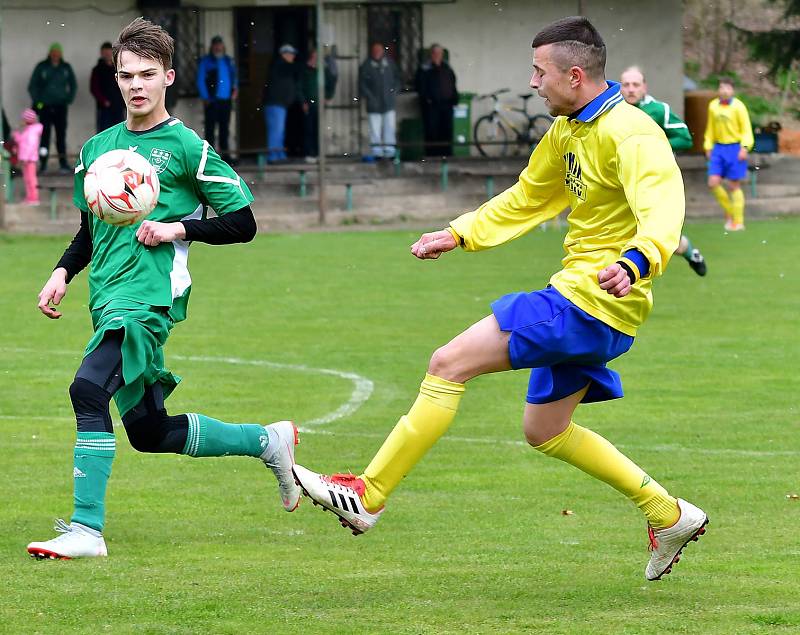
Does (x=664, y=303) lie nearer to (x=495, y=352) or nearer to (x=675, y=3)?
(x=495, y=352)

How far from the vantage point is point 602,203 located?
563cm

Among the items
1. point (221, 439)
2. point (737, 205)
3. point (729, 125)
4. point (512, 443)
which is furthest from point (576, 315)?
point (729, 125)

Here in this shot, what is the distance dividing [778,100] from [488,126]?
1883 centimetres

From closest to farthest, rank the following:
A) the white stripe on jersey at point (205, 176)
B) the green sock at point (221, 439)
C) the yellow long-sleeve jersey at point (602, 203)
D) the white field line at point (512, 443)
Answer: the yellow long-sleeve jersey at point (602, 203), the white stripe on jersey at point (205, 176), the green sock at point (221, 439), the white field line at point (512, 443)

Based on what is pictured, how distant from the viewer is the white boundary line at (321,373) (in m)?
9.86

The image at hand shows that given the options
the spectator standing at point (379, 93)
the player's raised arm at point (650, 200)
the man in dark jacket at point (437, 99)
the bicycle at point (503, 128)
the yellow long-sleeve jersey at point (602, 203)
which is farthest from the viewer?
the bicycle at point (503, 128)

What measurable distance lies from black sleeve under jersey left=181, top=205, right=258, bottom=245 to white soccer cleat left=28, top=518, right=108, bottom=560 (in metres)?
1.15

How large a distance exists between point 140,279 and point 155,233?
0.19 meters

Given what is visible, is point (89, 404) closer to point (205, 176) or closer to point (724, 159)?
point (205, 176)

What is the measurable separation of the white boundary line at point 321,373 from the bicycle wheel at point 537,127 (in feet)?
59.9

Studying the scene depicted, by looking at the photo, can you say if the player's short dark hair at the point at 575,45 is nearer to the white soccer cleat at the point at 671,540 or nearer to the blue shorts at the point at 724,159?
the white soccer cleat at the point at 671,540

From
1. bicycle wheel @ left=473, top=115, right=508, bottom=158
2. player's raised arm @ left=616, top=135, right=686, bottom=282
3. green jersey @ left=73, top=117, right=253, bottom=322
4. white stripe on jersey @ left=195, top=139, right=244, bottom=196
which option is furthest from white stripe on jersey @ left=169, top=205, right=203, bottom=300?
bicycle wheel @ left=473, top=115, right=508, bottom=158

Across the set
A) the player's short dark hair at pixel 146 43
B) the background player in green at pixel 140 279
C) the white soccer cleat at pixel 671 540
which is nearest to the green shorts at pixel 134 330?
the background player in green at pixel 140 279

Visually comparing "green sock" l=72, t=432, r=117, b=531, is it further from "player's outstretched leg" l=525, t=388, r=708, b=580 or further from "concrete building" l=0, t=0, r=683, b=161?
"concrete building" l=0, t=0, r=683, b=161
